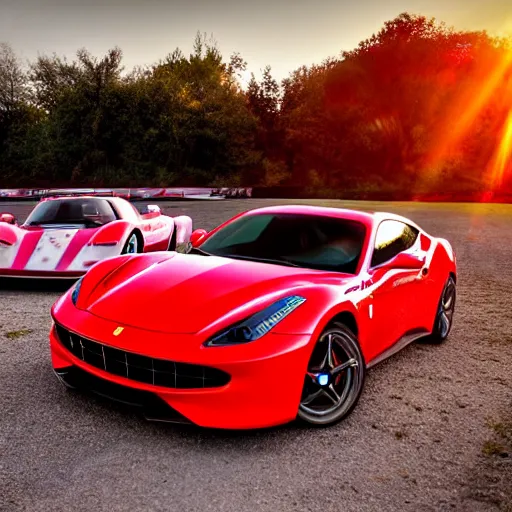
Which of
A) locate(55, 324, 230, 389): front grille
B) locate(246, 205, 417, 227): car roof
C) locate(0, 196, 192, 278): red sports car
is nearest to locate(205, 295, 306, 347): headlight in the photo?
locate(55, 324, 230, 389): front grille

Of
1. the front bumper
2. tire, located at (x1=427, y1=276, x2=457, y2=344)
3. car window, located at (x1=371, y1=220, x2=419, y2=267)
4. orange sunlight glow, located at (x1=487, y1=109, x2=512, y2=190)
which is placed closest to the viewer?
the front bumper

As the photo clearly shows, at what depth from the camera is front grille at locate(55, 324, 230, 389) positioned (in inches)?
121

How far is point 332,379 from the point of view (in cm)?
352

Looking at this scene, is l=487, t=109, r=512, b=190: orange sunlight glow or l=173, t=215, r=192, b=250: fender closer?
l=173, t=215, r=192, b=250: fender

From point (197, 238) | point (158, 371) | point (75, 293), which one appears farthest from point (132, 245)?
point (158, 371)

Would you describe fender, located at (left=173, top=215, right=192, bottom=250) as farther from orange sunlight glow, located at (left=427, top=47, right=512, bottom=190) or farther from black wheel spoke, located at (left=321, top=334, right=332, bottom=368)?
orange sunlight glow, located at (left=427, top=47, right=512, bottom=190)

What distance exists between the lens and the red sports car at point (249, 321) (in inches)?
121

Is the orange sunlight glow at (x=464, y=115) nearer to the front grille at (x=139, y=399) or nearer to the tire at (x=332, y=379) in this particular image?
the tire at (x=332, y=379)

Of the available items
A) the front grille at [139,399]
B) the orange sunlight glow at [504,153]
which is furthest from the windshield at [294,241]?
the orange sunlight glow at [504,153]

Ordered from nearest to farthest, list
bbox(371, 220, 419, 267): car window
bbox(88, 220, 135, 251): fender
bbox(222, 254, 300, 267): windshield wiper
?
bbox(222, 254, 300, 267): windshield wiper → bbox(371, 220, 419, 267): car window → bbox(88, 220, 135, 251): fender

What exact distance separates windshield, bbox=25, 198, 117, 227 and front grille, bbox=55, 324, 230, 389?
5.17 m

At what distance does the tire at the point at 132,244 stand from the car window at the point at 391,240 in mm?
3868

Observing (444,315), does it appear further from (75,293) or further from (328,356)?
(75,293)

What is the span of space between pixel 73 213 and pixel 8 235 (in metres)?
1.01
